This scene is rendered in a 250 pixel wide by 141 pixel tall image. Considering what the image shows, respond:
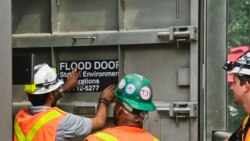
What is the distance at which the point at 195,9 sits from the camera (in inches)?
124

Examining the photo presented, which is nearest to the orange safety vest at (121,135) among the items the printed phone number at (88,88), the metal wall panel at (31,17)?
the printed phone number at (88,88)

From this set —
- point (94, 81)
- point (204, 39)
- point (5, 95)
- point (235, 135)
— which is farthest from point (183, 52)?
point (5, 95)

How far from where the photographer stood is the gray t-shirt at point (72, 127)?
3047 mm

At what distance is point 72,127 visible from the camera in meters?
3.06

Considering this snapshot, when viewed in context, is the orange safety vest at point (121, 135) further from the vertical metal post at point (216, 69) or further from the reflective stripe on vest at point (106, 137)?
the vertical metal post at point (216, 69)

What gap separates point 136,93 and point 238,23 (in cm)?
99

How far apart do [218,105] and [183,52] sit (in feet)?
1.47

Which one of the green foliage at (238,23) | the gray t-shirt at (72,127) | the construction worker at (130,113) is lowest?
the gray t-shirt at (72,127)

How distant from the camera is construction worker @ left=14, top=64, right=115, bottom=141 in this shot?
9.96 ft

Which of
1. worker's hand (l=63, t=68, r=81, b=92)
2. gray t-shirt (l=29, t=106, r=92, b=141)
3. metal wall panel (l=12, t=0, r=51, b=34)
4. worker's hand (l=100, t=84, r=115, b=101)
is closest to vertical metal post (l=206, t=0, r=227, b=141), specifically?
worker's hand (l=100, t=84, r=115, b=101)

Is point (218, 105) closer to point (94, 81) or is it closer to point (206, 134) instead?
point (206, 134)

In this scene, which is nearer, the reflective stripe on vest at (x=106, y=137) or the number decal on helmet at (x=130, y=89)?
the reflective stripe on vest at (x=106, y=137)

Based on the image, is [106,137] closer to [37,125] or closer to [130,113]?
[130,113]

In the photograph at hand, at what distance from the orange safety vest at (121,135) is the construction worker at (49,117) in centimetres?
73
